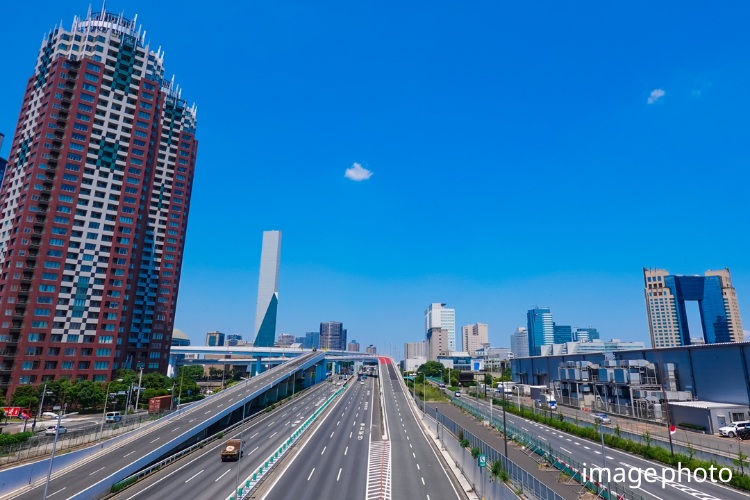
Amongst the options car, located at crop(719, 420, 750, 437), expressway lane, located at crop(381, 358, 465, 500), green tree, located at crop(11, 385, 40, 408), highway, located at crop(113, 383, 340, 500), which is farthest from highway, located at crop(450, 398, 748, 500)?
green tree, located at crop(11, 385, 40, 408)

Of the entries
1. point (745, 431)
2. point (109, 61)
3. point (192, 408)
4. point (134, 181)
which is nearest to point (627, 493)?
point (745, 431)

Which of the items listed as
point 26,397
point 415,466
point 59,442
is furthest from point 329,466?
point 26,397

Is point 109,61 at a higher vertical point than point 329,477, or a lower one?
higher

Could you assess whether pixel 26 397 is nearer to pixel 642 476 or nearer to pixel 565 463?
pixel 565 463

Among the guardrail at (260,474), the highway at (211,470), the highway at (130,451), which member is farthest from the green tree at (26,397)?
the guardrail at (260,474)

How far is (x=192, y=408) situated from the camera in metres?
85.5

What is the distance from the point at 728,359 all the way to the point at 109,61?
572ft

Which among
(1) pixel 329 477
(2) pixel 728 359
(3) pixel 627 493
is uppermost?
(2) pixel 728 359

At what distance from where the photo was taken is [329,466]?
54.9 m

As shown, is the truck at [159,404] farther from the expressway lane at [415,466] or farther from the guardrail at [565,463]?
the guardrail at [565,463]

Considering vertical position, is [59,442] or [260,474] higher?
[59,442]

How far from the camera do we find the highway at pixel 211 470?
4428 centimetres

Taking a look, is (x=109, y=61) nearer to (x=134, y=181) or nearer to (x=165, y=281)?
(x=134, y=181)

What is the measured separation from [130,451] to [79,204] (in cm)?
8902
